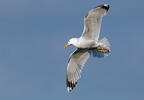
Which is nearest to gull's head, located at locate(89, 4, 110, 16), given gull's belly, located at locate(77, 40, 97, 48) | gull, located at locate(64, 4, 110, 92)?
gull, located at locate(64, 4, 110, 92)

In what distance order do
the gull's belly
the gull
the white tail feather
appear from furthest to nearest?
the white tail feather, the gull's belly, the gull

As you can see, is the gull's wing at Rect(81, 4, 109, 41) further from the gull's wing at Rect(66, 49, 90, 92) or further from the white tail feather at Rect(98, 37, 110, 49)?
the gull's wing at Rect(66, 49, 90, 92)

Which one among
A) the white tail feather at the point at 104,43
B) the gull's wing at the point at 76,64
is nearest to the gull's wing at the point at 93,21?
the white tail feather at the point at 104,43

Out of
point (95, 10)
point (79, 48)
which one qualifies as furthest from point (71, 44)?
point (95, 10)

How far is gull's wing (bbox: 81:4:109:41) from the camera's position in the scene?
16.8m

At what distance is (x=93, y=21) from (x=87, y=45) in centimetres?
109

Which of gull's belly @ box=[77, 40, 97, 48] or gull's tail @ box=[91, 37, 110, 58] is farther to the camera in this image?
gull's tail @ box=[91, 37, 110, 58]

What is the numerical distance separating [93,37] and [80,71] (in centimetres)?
195

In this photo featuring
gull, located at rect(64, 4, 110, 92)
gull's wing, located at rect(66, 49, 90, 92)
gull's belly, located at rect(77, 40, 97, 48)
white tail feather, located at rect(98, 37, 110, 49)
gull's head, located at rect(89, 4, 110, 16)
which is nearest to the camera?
gull's head, located at rect(89, 4, 110, 16)

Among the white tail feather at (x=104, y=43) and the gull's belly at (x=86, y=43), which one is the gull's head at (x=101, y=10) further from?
the white tail feather at (x=104, y=43)

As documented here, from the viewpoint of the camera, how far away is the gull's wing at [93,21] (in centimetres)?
1681

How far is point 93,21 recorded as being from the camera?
55.9 feet

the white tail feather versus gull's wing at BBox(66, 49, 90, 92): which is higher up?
the white tail feather

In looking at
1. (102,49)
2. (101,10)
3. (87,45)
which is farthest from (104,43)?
(101,10)
